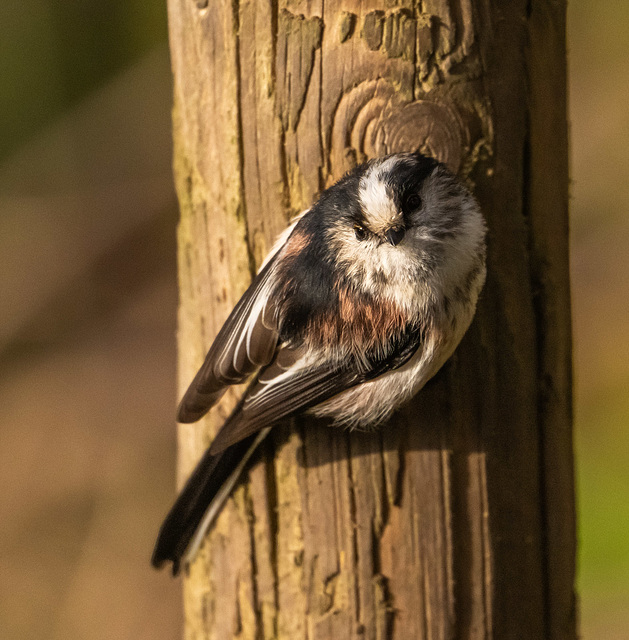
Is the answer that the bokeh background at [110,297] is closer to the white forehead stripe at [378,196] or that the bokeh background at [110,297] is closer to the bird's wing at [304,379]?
the bird's wing at [304,379]

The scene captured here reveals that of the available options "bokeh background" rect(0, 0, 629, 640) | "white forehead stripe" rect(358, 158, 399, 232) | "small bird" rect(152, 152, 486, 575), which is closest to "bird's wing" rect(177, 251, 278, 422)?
"small bird" rect(152, 152, 486, 575)

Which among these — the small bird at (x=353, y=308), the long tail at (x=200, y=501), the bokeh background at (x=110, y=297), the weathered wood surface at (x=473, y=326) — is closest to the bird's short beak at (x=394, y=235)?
the small bird at (x=353, y=308)

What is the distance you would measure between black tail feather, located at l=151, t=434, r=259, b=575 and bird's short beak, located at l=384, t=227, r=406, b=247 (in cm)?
66

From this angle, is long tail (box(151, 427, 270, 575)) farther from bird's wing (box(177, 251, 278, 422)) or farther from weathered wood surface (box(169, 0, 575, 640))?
bird's wing (box(177, 251, 278, 422))

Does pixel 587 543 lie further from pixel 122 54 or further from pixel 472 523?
pixel 122 54

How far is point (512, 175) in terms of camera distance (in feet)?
5.86

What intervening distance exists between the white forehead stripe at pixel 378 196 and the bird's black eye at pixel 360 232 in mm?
42

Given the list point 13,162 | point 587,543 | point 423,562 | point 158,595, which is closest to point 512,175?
point 423,562

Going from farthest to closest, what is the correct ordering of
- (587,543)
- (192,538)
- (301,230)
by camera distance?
(587,543) < (192,538) < (301,230)

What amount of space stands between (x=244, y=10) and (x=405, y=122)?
0.48 m

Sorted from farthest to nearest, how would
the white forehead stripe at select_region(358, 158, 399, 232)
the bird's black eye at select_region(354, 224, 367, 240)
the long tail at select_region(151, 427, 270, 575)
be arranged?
the long tail at select_region(151, 427, 270, 575) → the bird's black eye at select_region(354, 224, 367, 240) → the white forehead stripe at select_region(358, 158, 399, 232)

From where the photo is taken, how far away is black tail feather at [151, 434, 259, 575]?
1.94 meters

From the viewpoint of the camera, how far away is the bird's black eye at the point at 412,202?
5.53 ft

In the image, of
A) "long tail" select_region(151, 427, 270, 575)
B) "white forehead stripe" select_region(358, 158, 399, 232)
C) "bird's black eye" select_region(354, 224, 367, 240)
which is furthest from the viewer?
"long tail" select_region(151, 427, 270, 575)
